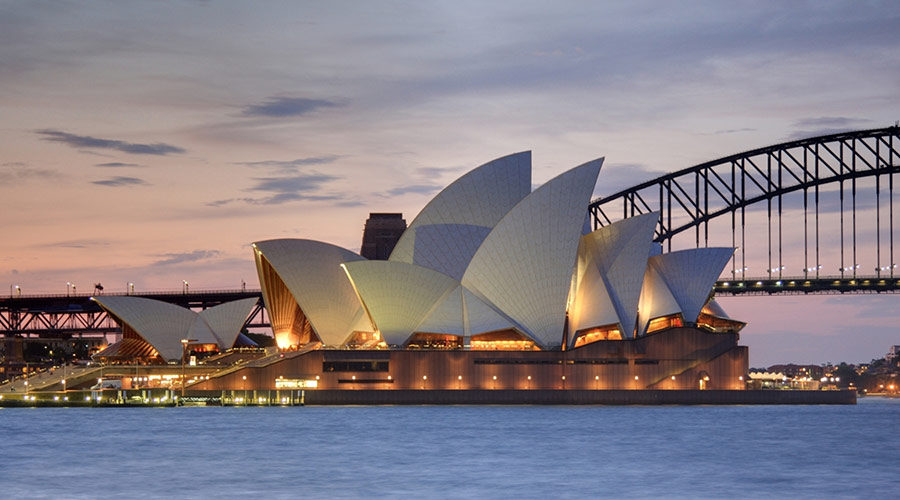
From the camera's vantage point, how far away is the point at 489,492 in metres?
42.2

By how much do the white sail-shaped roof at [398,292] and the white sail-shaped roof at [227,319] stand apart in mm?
27610

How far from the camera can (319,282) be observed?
97.8 m

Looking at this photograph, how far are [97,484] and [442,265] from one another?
51148 millimetres

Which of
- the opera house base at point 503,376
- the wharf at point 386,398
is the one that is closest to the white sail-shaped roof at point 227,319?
→ the wharf at point 386,398

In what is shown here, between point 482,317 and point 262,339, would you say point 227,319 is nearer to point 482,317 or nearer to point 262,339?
point 482,317

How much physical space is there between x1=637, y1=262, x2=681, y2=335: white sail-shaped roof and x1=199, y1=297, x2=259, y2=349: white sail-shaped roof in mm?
38783

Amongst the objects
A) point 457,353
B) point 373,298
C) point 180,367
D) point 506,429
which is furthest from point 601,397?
point 180,367

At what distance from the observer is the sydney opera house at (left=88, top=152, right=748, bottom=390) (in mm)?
91000

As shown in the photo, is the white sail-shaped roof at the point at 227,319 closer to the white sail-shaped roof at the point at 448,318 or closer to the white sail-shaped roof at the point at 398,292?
the white sail-shaped roof at the point at 398,292

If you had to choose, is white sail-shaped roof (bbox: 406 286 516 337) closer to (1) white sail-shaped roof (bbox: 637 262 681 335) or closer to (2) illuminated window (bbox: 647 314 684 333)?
(1) white sail-shaped roof (bbox: 637 262 681 335)

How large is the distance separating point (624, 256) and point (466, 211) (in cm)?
1126

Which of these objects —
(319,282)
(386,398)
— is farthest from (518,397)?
(319,282)

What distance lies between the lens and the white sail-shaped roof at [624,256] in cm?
8994

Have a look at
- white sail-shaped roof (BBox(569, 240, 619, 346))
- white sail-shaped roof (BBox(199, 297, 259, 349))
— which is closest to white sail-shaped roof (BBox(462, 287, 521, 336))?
white sail-shaped roof (BBox(569, 240, 619, 346))
